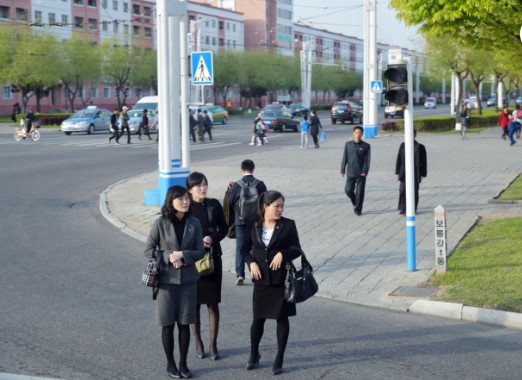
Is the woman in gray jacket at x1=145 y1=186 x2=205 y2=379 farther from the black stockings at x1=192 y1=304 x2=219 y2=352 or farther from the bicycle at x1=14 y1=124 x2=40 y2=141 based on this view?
the bicycle at x1=14 y1=124 x2=40 y2=141

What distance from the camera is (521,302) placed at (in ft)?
28.5

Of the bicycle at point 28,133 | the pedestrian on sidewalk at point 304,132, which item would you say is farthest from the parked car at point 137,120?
the pedestrian on sidewalk at point 304,132

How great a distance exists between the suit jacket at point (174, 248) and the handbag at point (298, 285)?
73 centimetres

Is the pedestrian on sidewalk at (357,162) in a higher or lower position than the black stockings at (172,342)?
higher

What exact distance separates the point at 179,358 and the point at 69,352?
40.8 inches

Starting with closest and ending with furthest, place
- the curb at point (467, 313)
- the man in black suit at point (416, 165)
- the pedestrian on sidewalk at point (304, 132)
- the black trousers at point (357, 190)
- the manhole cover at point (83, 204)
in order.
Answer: the curb at point (467, 313) < the man in black suit at point (416, 165) < the black trousers at point (357, 190) < the manhole cover at point (83, 204) < the pedestrian on sidewalk at point (304, 132)

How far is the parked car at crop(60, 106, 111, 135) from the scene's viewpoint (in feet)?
161

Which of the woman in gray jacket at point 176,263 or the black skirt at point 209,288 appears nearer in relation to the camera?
the woman in gray jacket at point 176,263

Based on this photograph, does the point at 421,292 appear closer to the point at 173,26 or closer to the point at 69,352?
the point at 69,352

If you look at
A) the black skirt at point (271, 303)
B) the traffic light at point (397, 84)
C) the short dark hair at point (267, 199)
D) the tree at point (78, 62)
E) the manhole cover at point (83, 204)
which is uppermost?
the tree at point (78, 62)

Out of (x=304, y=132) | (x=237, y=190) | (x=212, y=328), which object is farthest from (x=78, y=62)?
(x=212, y=328)

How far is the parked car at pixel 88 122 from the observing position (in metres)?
48.9

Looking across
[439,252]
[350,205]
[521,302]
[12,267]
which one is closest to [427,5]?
[350,205]

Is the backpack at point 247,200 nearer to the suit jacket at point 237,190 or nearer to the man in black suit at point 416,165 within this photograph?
the suit jacket at point 237,190
